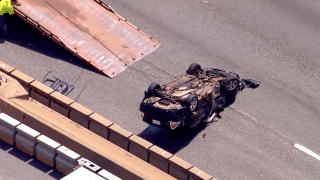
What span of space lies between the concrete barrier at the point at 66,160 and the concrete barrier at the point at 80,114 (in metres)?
2.72

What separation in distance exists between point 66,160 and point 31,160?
1.06m

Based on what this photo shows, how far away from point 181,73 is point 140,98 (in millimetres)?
1846

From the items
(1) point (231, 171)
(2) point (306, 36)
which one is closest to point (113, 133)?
(1) point (231, 171)

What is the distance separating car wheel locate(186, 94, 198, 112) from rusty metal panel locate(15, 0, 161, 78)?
13.1 feet

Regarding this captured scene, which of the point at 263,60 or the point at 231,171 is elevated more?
the point at 263,60

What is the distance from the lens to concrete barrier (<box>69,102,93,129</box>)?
1984cm

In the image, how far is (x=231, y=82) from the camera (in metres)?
23.2

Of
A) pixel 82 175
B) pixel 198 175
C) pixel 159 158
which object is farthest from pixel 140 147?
pixel 82 175

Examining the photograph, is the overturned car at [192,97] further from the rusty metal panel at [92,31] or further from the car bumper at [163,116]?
the rusty metal panel at [92,31]

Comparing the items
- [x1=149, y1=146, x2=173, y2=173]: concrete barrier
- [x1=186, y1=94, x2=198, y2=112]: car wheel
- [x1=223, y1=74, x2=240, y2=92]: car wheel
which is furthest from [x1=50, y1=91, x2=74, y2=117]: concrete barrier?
[x1=223, y1=74, x2=240, y2=92]: car wheel

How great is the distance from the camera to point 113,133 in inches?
765

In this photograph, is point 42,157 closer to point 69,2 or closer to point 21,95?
point 21,95

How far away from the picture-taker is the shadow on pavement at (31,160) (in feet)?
56.5

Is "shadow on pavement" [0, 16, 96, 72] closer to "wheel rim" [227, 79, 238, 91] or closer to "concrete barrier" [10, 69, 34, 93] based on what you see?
"concrete barrier" [10, 69, 34, 93]
